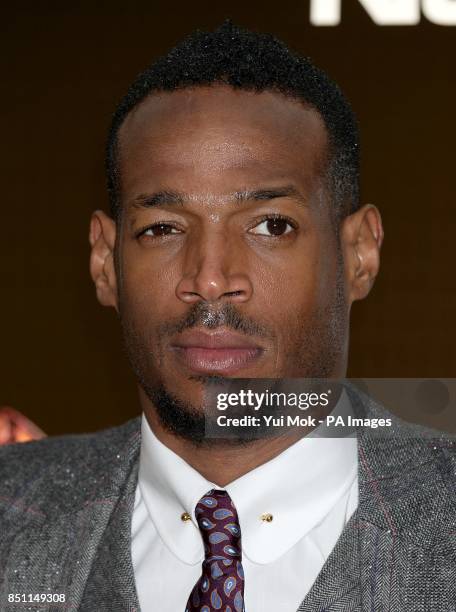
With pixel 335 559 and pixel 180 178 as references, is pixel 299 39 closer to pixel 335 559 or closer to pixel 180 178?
pixel 180 178

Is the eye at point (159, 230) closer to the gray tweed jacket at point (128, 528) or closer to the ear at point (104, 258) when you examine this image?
the ear at point (104, 258)

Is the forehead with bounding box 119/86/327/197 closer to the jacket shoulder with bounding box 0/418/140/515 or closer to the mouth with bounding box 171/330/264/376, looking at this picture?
the mouth with bounding box 171/330/264/376

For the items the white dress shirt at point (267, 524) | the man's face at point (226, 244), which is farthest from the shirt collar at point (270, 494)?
the man's face at point (226, 244)

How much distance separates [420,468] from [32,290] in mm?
1414

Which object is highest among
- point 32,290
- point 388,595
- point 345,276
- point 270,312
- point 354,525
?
point 32,290

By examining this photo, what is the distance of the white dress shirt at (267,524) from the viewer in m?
1.48

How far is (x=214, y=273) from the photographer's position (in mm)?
1403

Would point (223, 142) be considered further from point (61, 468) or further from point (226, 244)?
point (61, 468)

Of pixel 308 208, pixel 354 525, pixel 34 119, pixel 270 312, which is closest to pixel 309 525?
pixel 354 525

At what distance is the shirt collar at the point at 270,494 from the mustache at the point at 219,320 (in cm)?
21

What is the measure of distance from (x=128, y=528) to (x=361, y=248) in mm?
→ 578

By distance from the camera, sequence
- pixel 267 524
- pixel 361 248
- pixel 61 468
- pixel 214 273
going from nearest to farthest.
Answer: pixel 214 273, pixel 267 524, pixel 361 248, pixel 61 468

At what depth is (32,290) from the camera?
265cm

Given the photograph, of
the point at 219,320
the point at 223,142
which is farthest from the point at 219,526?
the point at 223,142
